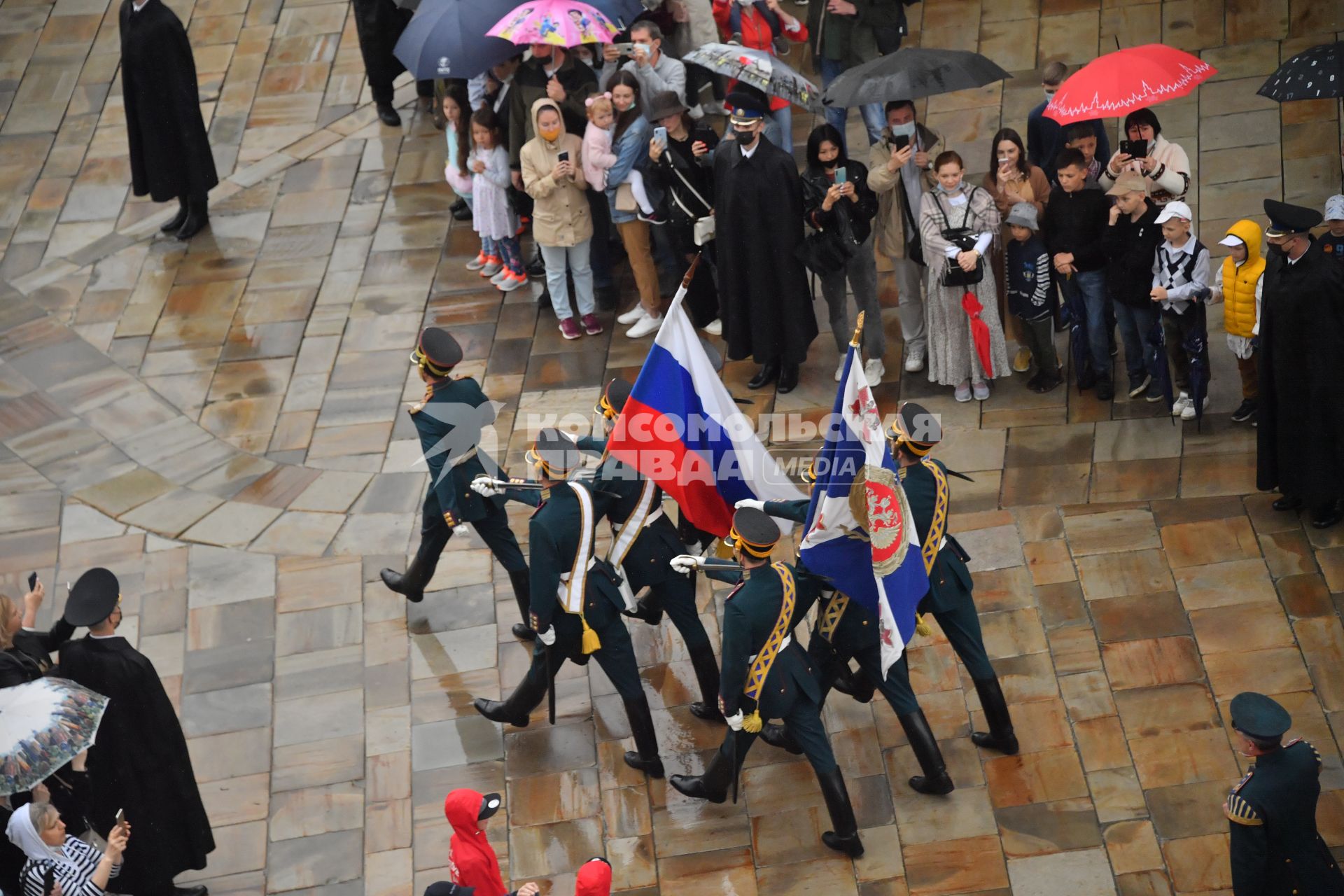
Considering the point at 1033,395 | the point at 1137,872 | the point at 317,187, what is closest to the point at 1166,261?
the point at 1033,395

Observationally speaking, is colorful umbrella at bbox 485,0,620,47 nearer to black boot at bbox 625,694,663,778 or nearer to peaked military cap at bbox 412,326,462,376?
peaked military cap at bbox 412,326,462,376

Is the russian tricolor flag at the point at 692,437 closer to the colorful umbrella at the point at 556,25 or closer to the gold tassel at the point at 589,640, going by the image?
the gold tassel at the point at 589,640

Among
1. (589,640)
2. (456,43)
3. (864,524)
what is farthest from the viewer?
(456,43)

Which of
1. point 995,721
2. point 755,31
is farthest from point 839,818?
point 755,31

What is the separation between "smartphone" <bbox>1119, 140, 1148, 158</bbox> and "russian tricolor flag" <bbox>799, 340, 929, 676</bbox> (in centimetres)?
301

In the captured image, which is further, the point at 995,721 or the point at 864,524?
the point at 995,721

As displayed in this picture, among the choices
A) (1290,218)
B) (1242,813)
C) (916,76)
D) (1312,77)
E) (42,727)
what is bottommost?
(1242,813)

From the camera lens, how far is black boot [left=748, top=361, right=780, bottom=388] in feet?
33.5

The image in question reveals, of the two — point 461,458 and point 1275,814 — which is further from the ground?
point 461,458

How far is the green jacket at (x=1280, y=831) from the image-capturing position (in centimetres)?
603

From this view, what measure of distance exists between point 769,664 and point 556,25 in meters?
4.94

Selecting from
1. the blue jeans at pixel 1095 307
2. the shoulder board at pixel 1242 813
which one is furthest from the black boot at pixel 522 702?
the blue jeans at pixel 1095 307

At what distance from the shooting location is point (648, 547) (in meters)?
7.67

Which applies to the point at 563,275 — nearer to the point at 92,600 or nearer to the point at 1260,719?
the point at 92,600
